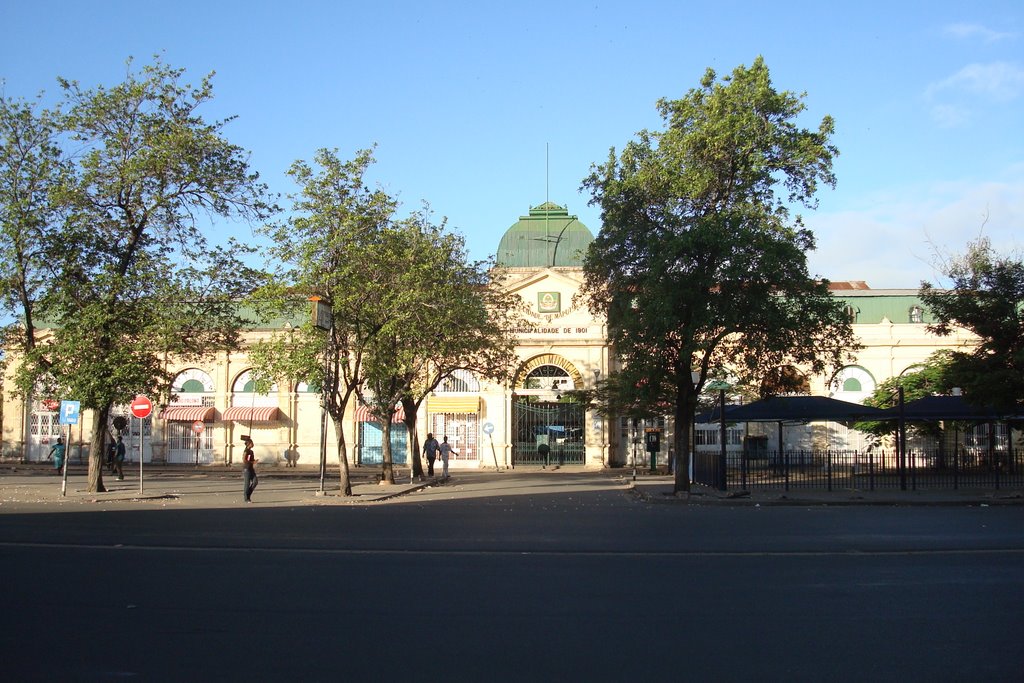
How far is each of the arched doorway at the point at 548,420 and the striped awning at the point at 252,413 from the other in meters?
12.9

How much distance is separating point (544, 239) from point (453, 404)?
448 inches

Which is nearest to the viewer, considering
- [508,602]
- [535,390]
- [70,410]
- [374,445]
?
[508,602]

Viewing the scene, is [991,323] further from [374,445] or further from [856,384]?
[374,445]

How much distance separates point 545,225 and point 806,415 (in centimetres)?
2812

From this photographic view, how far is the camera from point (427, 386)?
121 feet

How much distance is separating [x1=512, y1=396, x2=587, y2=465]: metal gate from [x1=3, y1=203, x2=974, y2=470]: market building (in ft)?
0.17

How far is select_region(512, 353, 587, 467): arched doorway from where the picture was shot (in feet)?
161

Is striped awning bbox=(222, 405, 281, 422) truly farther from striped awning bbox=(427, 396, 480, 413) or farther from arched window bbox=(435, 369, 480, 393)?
arched window bbox=(435, 369, 480, 393)

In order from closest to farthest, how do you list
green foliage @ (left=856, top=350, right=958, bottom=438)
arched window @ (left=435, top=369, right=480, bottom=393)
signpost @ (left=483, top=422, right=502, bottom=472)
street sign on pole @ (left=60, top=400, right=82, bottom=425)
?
street sign on pole @ (left=60, top=400, right=82, bottom=425)
green foliage @ (left=856, top=350, right=958, bottom=438)
signpost @ (left=483, top=422, right=502, bottom=472)
arched window @ (left=435, top=369, right=480, bottom=393)

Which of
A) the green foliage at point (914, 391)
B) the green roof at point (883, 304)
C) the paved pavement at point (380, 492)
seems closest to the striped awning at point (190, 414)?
the paved pavement at point (380, 492)

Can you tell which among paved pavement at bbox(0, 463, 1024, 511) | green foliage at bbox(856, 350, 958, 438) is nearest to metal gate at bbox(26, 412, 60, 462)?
paved pavement at bbox(0, 463, 1024, 511)

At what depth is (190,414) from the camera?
5091cm

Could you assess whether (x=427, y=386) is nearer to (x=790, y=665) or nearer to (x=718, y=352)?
(x=718, y=352)

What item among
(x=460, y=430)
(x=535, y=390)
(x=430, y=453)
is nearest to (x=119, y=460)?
(x=430, y=453)
